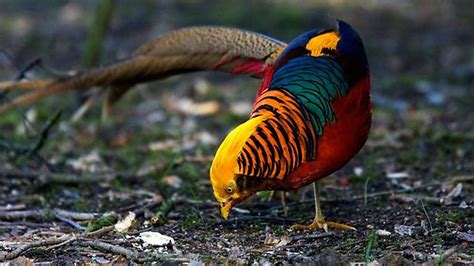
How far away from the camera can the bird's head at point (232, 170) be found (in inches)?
129

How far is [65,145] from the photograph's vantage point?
6.51 m

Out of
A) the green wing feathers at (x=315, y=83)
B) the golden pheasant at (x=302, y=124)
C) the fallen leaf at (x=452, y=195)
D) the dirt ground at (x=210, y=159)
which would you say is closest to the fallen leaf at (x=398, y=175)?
the dirt ground at (x=210, y=159)

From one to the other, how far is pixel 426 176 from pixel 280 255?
192 centimetres

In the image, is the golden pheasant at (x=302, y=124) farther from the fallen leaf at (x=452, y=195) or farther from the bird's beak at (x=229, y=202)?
the fallen leaf at (x=452, y=195)

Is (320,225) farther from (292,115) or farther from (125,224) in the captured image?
(125,224)

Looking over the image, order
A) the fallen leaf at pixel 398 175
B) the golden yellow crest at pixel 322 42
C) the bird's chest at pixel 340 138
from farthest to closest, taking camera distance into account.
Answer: the fallen leaf at pixel 398 175, the golden yellow crest at pixel 322 42, the bird's chest at pixel 340 138

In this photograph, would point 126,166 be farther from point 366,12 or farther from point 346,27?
point 366,12

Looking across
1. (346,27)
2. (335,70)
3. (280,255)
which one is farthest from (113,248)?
(346,27)

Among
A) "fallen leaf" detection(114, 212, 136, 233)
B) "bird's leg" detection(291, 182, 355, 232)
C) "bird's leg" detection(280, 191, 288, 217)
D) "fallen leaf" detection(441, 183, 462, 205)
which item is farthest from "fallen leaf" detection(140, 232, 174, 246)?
"fallen leaf" detection(441, 183, 462, 205)

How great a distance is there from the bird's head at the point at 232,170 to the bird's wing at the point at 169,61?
4.31 ft

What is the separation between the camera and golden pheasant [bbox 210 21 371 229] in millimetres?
3326

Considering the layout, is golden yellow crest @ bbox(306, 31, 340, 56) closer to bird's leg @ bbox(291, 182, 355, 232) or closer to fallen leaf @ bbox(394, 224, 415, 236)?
bird's leg @ bbox(291, 182, 355, 232)

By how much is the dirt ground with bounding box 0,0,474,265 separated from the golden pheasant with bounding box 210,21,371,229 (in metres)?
0.35

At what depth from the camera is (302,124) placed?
3.52 m
